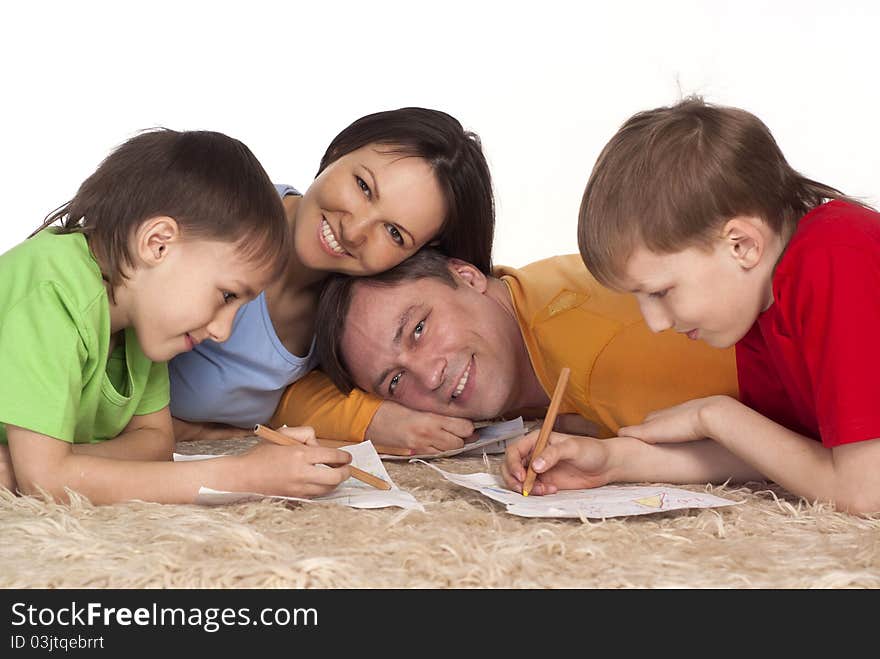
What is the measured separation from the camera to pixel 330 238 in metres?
1.76

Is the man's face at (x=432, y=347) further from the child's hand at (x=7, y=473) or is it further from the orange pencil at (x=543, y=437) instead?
the child's hand at (x=7, y=473)

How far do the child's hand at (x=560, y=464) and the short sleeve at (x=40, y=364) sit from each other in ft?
1.85

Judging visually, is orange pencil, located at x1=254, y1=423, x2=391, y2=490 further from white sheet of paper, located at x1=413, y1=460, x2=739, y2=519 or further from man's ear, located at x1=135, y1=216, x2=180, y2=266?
man's ear, located at x1=135, y1=216, x2=180, y2=266

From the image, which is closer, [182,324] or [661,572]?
[661,572]

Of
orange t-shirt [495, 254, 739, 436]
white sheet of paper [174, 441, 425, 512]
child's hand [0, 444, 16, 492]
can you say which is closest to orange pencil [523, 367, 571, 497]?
white sheet of paper [174, 441, 425, 512]

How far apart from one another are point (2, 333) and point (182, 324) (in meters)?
0.22

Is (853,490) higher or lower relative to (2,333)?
lower

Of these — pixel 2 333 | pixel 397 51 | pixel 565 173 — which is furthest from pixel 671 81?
pixel 2 333

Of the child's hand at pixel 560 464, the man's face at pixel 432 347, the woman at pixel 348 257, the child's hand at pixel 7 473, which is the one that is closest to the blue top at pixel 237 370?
the woman at pixel 348 257

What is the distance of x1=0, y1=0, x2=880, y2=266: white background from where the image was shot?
3191 millimetres
